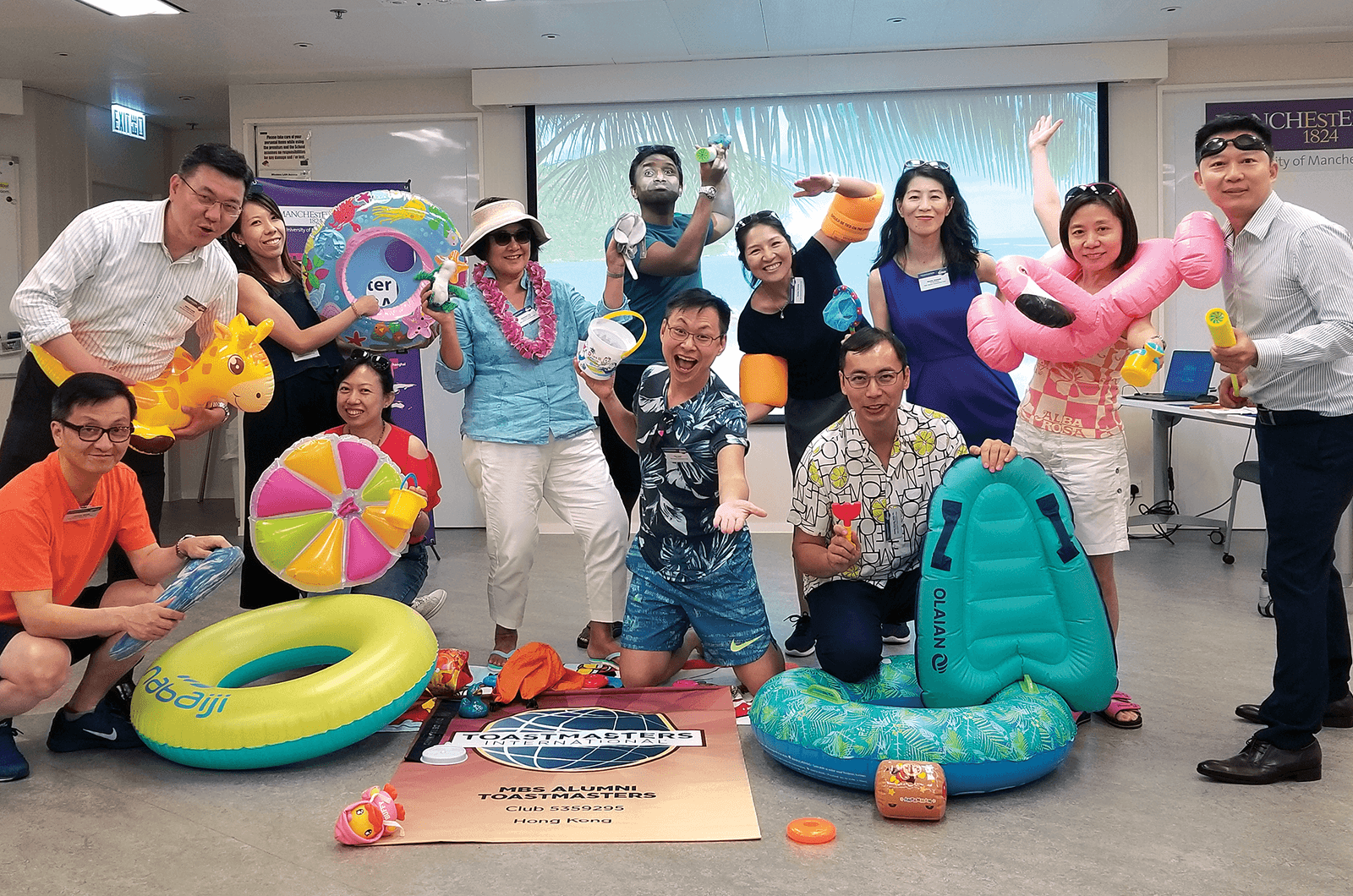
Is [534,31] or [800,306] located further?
[534,31]

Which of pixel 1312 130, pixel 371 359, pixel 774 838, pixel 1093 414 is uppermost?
pixel 1312 130

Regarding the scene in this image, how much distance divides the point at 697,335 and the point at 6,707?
197 centimetres

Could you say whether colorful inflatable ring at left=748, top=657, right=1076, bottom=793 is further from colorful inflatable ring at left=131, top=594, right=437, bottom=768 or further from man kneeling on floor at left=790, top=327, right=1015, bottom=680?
colorful inflatable ring at left=131, top=594, right=437, bottom=768

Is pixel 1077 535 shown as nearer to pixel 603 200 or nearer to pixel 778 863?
pixel 778 863

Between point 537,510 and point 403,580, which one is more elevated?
point 537,510

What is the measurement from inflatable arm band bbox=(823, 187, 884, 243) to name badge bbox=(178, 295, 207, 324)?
1980 mm

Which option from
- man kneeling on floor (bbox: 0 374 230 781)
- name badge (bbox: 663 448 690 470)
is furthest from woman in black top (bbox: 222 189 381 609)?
name badge (bbox: 663 448 690 470)

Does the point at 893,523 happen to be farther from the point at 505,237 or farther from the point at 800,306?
the point at 505,237

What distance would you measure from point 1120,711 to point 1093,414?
0.84 m

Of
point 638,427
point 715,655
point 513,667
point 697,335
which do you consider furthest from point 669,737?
point 697,335

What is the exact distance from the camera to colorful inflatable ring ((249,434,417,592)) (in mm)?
3098

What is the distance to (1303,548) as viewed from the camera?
2.54 metres

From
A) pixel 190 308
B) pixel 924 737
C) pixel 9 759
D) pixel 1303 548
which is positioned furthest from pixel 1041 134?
pixel 9 759

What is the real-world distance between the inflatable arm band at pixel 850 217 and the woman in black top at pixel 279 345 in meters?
1.52
